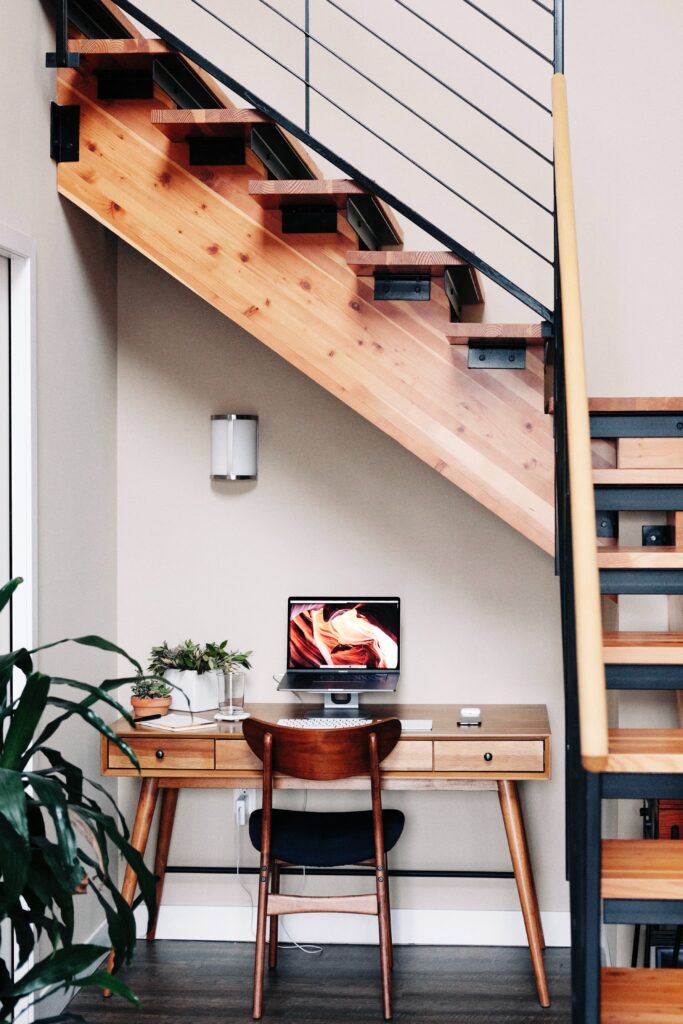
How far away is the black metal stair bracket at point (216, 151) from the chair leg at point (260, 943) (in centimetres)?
206

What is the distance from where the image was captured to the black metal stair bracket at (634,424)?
3.14 m

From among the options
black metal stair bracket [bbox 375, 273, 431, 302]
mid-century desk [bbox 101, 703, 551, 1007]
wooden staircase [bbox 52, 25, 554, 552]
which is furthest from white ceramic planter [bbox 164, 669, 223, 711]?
black metal stair bracket [bbox 375, 273, 431, 302]

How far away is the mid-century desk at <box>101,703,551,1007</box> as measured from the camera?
3738 millimetres

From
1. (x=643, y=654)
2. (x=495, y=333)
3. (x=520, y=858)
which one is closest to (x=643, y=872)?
(x=643, y=654)

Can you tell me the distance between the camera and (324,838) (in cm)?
371

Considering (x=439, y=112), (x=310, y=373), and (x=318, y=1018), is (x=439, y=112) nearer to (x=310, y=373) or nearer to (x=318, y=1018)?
(x=310, y=373)

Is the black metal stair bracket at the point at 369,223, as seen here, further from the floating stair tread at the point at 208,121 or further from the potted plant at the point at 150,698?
the potted plant at the point at 150,698

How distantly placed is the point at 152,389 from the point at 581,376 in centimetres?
261

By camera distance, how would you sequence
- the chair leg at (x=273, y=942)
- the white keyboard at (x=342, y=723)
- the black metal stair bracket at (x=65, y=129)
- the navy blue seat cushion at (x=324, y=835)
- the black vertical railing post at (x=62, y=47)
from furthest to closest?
the chair leg at (x=273, y=942) → the white keyboard at (x=342, y=723) → the navy blue seat cushion at (x=324, y=835) → the black metal stair bracket at (x=65, y=129) → the black vertical railing post at (x=62, y=47)

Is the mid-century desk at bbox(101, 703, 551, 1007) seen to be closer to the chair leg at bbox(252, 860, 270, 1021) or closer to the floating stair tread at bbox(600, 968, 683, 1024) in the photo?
the chair leg at bbox(252, 860, 270, 1021)

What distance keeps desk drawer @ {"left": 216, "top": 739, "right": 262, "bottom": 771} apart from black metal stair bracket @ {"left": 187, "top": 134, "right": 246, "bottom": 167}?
1.78 meters

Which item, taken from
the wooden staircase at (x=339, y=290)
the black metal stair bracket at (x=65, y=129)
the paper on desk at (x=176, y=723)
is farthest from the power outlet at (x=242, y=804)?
the black metal stair bracket at (x=65, y=129)

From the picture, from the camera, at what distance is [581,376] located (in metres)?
2.07

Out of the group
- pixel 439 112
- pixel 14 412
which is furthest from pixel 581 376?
pixel 439 112
